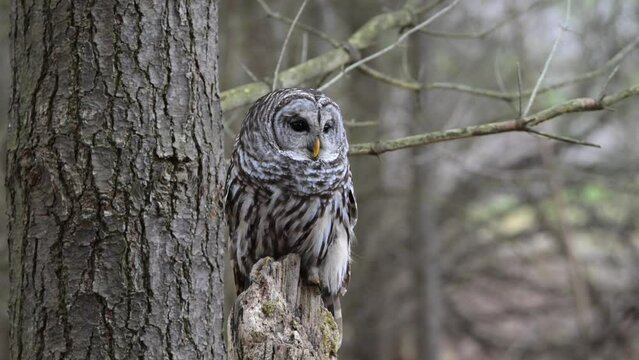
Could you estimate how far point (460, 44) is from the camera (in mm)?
9680

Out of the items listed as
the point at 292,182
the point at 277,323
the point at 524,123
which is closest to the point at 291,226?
the point at 292,182

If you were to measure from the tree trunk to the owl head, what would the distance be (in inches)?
50.4

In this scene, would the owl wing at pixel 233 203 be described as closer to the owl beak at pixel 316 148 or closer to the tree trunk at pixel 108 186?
the owl beak at pixel 316 148

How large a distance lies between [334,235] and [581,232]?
6334 millimetres

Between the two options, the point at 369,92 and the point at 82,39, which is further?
the point at 369,92

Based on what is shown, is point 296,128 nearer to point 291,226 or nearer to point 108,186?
point 291,226

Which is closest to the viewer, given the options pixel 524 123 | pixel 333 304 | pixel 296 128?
pixel 524 123

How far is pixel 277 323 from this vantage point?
277 cm

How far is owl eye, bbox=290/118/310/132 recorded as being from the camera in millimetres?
3803

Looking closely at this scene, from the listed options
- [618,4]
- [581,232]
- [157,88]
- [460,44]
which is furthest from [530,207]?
[157,88]

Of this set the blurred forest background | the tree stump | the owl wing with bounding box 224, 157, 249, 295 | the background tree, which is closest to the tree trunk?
the tree stump

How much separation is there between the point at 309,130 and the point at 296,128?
87 millimetres

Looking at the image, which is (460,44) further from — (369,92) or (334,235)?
(334,235)

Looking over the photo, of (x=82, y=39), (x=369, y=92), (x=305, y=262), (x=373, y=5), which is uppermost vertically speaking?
(x=373, y=5)
